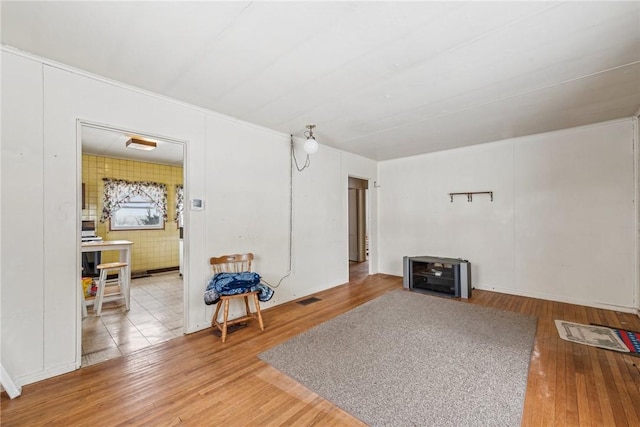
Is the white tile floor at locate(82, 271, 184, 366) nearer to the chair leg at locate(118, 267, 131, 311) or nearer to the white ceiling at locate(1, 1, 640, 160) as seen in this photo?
the chair leg at locate(118, 267, 131, 311)

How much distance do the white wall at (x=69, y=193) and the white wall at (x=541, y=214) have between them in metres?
3.06

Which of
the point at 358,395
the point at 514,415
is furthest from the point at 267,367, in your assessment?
the point at 514,415

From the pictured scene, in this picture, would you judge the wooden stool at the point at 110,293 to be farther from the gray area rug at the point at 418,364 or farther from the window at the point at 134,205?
the gray area rug at the point at 418,364

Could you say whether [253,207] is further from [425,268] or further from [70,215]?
[425,268]

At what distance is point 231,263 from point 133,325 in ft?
4.25

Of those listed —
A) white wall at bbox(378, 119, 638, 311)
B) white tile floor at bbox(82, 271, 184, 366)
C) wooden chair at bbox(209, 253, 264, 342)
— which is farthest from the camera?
white wall at bbox(378, 119, 638, 311)

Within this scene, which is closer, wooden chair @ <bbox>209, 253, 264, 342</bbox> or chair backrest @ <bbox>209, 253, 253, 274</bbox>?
wooden chair @ <bbox>209, 253, 264, 342</bbox>

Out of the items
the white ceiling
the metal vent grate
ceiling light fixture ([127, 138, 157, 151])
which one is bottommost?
the metal vent grate

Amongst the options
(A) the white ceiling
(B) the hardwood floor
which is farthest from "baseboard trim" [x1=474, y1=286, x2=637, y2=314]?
(A) the white ceiling

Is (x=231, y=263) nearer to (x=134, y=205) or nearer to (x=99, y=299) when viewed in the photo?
(x=99, y=299)

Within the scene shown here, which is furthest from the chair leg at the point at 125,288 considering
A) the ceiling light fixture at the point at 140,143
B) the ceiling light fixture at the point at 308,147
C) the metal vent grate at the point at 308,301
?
the ceiling light fixture at the point at 308,147

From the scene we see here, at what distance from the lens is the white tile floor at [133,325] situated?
8.30 feet

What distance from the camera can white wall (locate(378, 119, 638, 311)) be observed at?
348 centimetres

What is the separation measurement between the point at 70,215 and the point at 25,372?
1194mm
